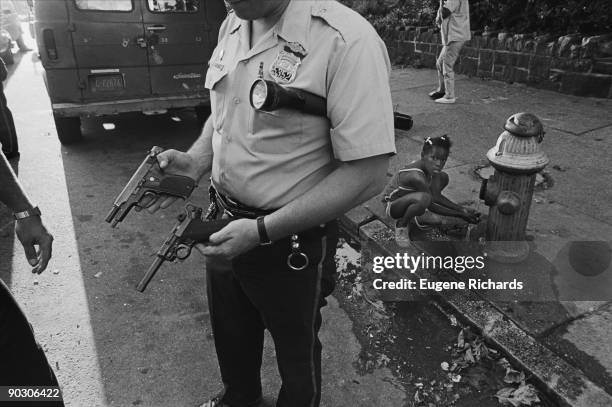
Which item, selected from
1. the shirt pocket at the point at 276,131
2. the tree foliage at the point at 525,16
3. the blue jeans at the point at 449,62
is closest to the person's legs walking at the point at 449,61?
the blue jeans at the point at 449,62

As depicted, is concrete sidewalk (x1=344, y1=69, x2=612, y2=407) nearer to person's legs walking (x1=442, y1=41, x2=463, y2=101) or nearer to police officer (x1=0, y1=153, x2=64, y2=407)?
person's legs walking (x1=442, y1=41, x2=463, y2=101)

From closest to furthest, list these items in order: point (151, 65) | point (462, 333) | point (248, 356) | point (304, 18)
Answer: point (304, 18), point (248, 356), point (462, 333), point (151, 65)

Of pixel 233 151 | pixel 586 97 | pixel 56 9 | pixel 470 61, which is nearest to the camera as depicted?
pixel 233 151

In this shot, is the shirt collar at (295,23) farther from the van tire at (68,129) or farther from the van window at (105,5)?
the van tire at (68,129)

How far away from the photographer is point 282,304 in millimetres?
1889

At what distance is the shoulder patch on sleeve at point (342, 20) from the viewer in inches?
60.6

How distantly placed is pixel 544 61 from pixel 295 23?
690 cm

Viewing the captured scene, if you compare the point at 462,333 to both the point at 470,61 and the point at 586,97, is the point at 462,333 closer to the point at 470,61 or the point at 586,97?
the point at 586,97

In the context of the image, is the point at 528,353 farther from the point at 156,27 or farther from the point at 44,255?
the point at 156,27

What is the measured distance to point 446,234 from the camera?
12.1 ft

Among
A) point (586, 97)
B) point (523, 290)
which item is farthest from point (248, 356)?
point (586, 97)

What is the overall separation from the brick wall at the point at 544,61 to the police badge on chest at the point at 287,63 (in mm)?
6455

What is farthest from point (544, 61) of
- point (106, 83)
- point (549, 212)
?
point (106, 83)

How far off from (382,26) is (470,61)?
9.63 ft
